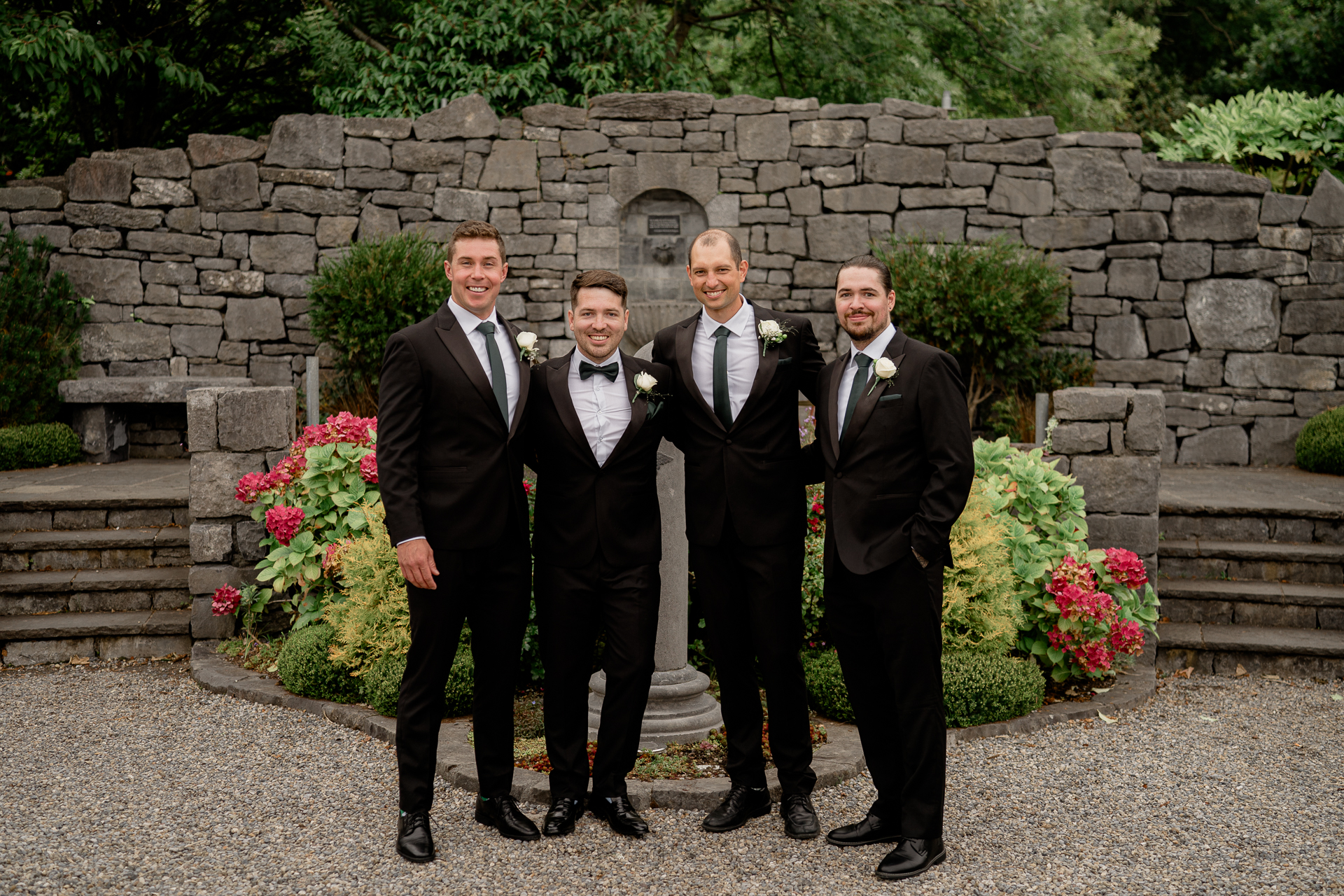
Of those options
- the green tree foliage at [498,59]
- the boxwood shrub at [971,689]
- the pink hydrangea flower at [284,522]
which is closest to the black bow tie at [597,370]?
the boxwood shrub at [971,689]

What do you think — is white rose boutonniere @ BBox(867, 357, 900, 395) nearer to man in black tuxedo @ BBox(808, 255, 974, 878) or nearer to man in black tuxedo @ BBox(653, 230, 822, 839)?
man in black tuxedo @ BBox(808, 255, 974, 878)

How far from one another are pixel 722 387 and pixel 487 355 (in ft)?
2.45

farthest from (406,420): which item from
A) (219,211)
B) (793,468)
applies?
(219,211)

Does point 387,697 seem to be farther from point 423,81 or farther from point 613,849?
point 423,81

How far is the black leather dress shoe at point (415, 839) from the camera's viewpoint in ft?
10.3

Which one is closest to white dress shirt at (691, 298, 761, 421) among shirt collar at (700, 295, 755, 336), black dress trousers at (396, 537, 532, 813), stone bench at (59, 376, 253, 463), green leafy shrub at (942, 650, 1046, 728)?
shirt collar at (700, 295, 755, 336)

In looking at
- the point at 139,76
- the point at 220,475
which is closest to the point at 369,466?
the point at 220,475

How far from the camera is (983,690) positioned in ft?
14.2

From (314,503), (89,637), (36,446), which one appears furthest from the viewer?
(36,446)

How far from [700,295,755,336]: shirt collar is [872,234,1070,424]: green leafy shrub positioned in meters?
4.94

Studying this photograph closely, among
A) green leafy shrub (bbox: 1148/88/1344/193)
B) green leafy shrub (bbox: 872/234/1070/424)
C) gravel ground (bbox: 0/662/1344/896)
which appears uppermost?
green leafy shrub (bbox: 1148/88/1344/193)

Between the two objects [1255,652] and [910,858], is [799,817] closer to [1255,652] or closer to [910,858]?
[910,858]

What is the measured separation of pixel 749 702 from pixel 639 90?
7733 millimetres

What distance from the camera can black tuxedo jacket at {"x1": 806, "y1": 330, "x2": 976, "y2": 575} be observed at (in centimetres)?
303
